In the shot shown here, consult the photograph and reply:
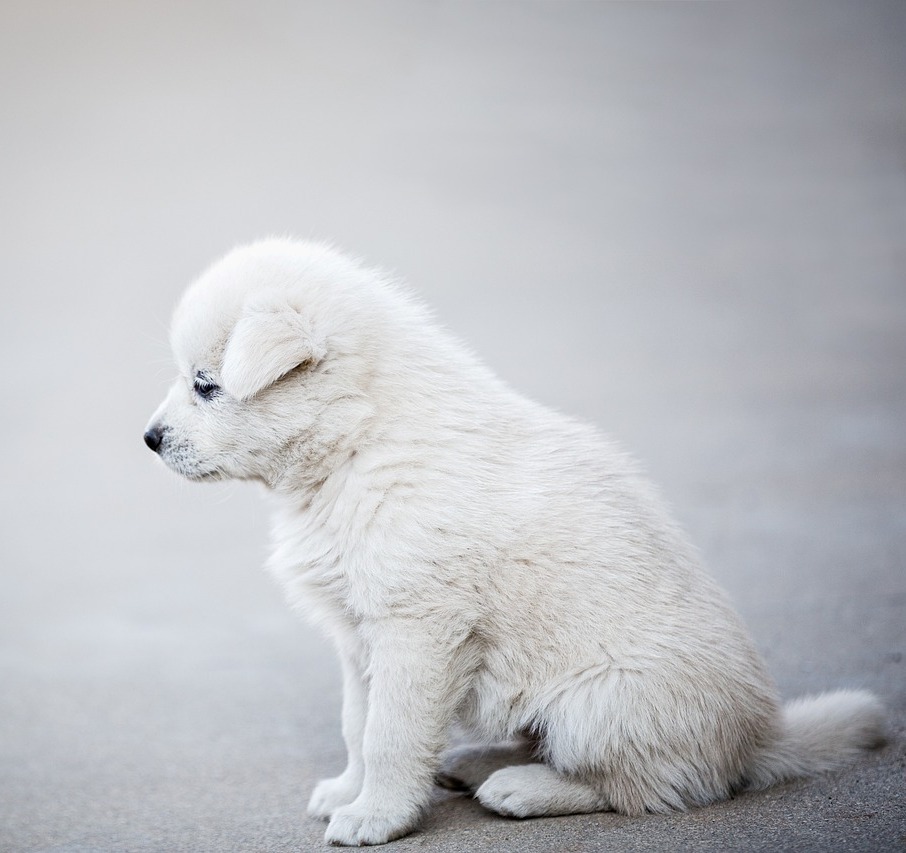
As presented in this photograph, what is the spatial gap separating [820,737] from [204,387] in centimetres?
203

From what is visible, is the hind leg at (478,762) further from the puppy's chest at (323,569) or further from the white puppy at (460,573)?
the puppy's chest at (323,569)

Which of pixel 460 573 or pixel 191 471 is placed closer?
pixel 460 573

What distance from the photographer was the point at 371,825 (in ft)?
9.11

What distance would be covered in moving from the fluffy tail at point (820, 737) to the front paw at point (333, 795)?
1121 mm

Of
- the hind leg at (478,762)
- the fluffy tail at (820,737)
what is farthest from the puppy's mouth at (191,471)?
the fluffy tail at (820,737)

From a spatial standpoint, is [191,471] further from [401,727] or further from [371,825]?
[371,825]

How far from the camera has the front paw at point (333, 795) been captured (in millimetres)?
3137

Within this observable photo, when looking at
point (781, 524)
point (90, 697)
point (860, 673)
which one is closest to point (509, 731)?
point (860, 673)

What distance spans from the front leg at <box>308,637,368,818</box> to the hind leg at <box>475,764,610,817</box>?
0.41 metres

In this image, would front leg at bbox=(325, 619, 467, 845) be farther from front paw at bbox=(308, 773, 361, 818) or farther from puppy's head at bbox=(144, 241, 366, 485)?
puppy's head at bbox=(144, 241, 366, 485)

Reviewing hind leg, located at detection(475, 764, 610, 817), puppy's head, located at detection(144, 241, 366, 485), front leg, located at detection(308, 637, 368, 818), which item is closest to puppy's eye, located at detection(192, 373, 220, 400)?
puppy's head, located at detection(144, 241, 366, 485)

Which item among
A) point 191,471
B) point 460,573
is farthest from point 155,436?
point 460,573

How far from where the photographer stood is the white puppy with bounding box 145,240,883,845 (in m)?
2.78

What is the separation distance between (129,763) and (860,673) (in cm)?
271
